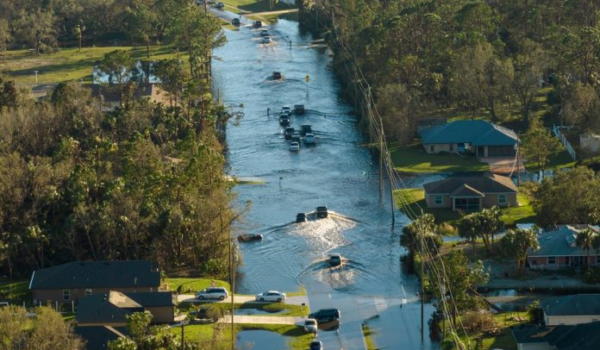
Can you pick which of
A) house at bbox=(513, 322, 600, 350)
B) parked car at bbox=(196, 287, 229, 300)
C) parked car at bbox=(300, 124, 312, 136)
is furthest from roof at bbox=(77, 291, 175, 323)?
parked car at bbox=(300, 124, 312, 136)

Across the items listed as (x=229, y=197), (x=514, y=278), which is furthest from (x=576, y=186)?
(x=229, y=197)

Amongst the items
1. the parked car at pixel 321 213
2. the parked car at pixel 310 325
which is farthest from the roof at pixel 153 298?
the parked car at pixel 321 213

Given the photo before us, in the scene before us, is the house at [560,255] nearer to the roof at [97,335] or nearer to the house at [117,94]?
the roof at [97,335]

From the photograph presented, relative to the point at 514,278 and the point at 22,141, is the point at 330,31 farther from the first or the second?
the point at 514,278

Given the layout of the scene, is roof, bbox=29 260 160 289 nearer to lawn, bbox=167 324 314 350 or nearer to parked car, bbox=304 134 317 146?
lawn, bbox=167 324 314 350

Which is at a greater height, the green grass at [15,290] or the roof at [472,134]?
the roof at [472,134]

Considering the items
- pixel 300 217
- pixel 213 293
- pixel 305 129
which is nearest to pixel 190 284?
pixel 213 293

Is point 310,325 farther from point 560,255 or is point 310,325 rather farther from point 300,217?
point 300,217
